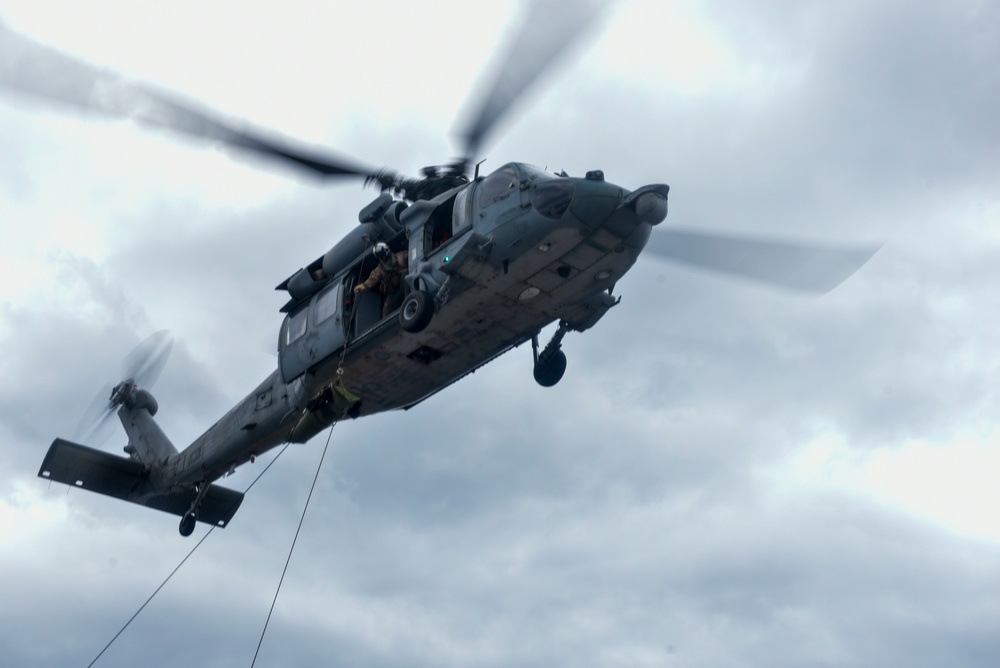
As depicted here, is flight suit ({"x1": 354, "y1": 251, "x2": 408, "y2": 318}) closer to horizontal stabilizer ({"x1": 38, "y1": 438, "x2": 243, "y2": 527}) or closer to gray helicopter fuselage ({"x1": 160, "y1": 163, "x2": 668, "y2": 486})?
gray helicopter fuselage ({"x1": 160, "y1": 163, "x2": 668, "y2": 486})

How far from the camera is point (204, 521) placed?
71.5ft

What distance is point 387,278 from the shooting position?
55.4 ft

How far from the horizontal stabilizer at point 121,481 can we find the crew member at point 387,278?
738 cm

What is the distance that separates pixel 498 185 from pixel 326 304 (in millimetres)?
4067

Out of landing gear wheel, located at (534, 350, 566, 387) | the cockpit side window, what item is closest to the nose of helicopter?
the cockpit side window

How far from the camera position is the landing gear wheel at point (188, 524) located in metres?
21.2

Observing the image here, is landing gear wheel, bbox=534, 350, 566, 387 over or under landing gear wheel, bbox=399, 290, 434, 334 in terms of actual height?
over

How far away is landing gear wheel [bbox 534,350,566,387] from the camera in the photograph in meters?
17.1

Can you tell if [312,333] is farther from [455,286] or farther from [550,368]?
[550,368]

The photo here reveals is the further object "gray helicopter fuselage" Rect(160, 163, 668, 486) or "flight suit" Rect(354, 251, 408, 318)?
"flight suit" Rect(354, 251, 408, 318)

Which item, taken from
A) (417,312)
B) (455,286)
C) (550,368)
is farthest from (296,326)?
(550,368)

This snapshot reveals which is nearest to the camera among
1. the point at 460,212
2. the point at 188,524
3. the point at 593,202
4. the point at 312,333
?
the point at 593,202

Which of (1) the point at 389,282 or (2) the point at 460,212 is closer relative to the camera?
(2) the point at 460,212

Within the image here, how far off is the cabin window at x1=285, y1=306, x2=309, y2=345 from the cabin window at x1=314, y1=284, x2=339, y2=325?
41 cm
